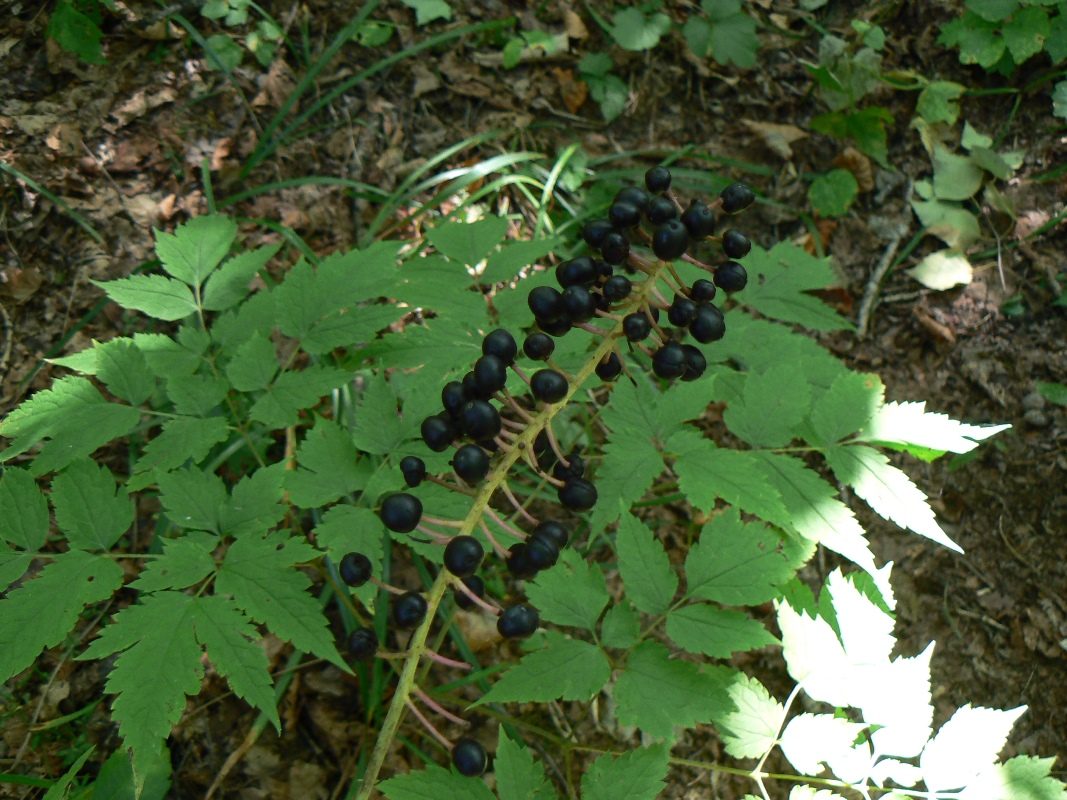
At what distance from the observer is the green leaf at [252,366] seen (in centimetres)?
236

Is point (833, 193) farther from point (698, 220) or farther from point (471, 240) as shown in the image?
point (698, 220)

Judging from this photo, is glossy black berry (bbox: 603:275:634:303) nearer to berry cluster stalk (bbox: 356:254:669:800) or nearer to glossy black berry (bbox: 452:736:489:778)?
berry cluster stalk (bbox: 356:254:669:800)

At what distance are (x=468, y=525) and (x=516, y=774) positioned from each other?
64cm

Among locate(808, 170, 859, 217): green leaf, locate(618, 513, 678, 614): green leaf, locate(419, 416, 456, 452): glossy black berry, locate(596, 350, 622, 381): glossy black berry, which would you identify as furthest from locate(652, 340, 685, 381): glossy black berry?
locate(808, 170, 859, 217): green leaf

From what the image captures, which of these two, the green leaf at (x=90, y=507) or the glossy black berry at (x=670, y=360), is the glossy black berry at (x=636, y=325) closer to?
the glossy black berry at (x=670, y=360)

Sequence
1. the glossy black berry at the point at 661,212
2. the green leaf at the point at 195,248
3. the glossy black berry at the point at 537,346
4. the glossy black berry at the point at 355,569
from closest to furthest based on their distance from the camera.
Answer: the glossy black berry at the point at 355,569
the glossy black berry at the point at 661,212
the glossy black berry at the point at 537,346
the green leaf at the point at 195,248

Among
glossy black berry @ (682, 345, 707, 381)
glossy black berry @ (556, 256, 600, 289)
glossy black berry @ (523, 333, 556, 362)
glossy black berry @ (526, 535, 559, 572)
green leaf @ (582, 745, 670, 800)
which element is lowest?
green leaf @ (582, 745, 670, 800)

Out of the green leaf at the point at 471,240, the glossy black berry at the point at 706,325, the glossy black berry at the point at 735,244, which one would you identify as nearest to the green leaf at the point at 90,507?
the green leaf at the point at 471,240

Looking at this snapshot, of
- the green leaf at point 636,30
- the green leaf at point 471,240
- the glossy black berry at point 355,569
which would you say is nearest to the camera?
the glossy black berry at point 355,569

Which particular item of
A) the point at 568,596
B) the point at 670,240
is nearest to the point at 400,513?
the point at 568,596

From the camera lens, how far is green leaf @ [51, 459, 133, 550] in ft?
6.69

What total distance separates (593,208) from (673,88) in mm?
1372

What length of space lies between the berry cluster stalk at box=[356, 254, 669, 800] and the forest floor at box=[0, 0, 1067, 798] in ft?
4.23

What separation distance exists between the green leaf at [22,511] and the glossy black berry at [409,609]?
1.19 metres
